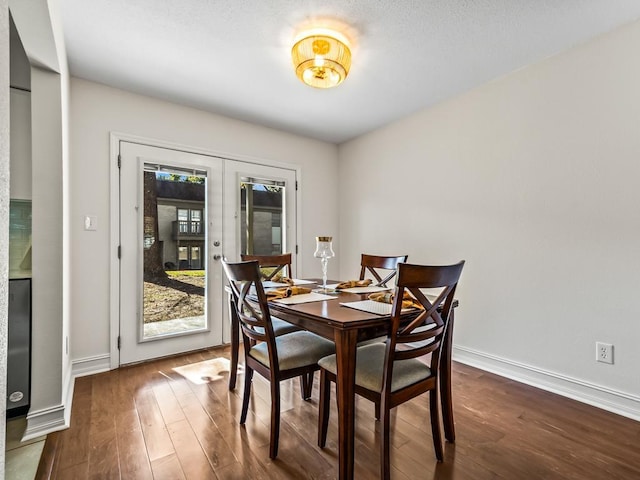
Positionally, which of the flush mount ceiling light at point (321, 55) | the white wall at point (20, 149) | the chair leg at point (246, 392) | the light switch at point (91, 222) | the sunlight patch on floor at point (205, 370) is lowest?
the sunlight patch on floor at point (205, 370)

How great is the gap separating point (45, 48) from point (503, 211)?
10.1 ft

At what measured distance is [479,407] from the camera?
6.53ft

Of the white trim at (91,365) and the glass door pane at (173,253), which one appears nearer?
the white trim at (91,365)

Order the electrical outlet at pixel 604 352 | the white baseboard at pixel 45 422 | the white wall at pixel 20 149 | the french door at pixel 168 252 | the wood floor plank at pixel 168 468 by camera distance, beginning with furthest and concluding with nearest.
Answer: the french door at pixel 168 252, the electrical outlet at pixel 604 352, the white wall at pixel 20 149, the white baseboard at pixel 45 422, the wood floor plank at pixel 168 468

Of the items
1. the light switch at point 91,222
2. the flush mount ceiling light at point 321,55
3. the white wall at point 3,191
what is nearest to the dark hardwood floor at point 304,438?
the white wall at point 3,191

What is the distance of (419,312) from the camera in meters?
1.44

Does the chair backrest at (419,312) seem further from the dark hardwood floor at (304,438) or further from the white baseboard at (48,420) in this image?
the white baseboard at (48,420)

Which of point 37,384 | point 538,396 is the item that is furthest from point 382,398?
point 37,384

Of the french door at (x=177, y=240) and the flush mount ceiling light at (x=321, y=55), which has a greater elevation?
the flush mount ceiling light at (x=321, y=55)

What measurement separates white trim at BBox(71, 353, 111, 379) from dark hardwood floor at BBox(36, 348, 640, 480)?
0.21m

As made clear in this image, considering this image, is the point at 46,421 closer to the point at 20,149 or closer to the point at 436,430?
the point at 20,149

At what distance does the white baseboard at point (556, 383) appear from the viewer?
1910 mm

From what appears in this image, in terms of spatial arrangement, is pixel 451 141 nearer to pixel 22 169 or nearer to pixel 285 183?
pixel 285 183

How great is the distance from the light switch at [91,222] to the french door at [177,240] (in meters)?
0.17
